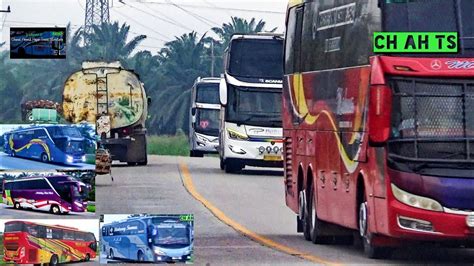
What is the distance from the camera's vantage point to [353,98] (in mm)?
20188

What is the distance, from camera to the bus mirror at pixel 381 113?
1859 centimetres

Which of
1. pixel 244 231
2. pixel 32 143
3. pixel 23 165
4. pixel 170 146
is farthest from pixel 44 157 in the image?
pixel 170 146

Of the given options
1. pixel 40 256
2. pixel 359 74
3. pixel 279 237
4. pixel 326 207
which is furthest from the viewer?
pixel 279 237

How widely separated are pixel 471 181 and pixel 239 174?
28.0 m

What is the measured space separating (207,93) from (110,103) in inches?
700

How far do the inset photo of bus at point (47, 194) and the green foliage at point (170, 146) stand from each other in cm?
5135

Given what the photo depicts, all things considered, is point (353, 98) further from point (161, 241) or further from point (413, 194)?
point (161, 241)

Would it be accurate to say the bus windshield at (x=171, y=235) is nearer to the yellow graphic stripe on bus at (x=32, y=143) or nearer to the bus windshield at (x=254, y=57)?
the yellow graphic stripe on bus at (x=32, y=143)

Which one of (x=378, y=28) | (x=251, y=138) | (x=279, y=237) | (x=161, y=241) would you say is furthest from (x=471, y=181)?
(x=251, y=138)

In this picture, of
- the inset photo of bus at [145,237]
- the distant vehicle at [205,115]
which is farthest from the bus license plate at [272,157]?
the inset photo of bus at [145,237]

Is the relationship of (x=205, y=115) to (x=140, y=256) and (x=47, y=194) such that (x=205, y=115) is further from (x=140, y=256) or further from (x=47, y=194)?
(x=47, y=194)

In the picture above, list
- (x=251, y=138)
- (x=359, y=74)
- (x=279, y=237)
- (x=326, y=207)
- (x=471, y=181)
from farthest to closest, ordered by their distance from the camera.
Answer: (x=251, y=138) < (x=279, y=237) < (x=326, y=207) < (x=359, y=74) < (x=471, y=181)

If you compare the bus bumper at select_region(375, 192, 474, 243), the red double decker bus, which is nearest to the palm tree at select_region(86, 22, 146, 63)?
the red double decker bus

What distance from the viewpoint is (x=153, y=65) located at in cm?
6394
